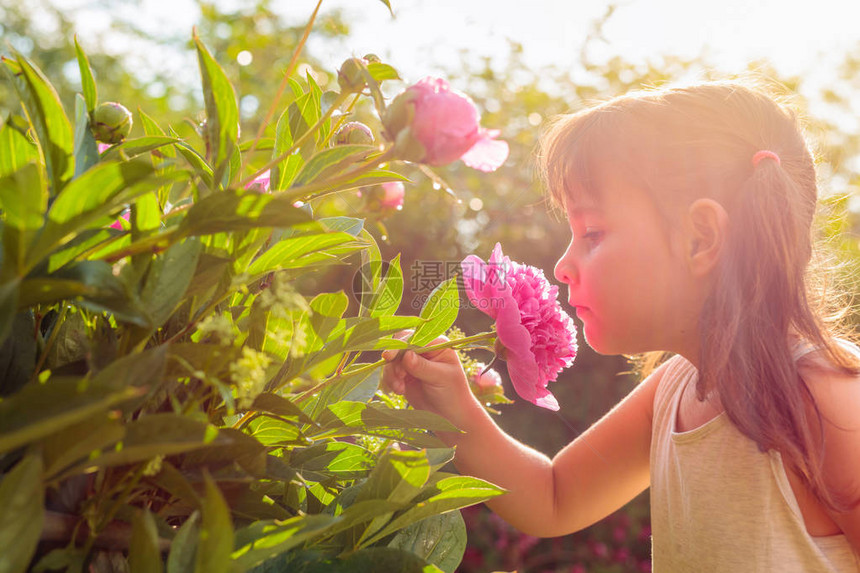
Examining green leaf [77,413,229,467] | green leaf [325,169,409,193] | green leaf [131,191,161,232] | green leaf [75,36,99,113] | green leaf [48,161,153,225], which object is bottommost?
green leaf [77,413,229,467]

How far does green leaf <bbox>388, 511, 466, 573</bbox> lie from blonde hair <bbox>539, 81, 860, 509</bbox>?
2.00ft

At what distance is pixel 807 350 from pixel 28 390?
1059mm

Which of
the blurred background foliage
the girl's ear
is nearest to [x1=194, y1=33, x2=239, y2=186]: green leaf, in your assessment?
the girl's ear

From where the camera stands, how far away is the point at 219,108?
437 mm

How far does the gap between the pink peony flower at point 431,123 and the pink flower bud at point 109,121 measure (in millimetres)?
237

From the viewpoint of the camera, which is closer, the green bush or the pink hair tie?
the green bush

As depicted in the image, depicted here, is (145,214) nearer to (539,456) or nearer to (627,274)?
(627,274)

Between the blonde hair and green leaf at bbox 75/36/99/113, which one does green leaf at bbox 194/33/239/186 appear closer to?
green leaf at bbox 75/36/99/113

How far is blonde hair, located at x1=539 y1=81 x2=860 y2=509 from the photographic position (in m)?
0.99

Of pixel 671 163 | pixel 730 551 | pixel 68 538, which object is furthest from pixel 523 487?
pixel 68 538

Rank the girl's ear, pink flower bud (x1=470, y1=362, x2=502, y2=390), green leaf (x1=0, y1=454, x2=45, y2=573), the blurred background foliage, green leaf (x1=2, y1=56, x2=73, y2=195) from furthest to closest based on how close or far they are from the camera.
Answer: the blurred background foliage < the girl's ear < pink flower bud (x1=470, y1=362, x2=502, y2=390) < green leaf (x1=2, y1=56, x2=73, y2=195) < green leaf (x1=0, y1=454, x2=45, y2=573)

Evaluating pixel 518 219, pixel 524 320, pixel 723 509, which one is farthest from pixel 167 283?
pixel 518 219

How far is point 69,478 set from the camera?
349 millimetres

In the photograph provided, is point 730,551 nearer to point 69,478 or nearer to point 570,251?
point 570,251
